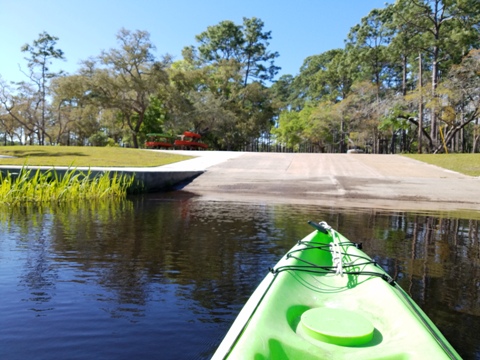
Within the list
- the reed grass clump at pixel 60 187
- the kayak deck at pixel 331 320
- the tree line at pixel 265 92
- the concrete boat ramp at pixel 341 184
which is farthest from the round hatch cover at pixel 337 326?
the tree line at pixel 265 92

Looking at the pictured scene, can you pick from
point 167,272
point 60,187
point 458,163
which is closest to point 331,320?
point 167,272

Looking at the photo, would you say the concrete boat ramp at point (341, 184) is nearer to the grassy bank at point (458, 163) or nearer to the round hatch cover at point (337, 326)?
the grassy bank at point (458, 163)

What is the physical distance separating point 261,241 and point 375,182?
10.5 meters

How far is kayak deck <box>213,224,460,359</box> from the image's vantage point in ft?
7.70

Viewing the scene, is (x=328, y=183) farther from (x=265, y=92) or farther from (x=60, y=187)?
(x=265, y=92)

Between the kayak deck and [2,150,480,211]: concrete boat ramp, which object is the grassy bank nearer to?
[2,150,480,211]: concrete boat ramp

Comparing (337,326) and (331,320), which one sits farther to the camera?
(331,320)

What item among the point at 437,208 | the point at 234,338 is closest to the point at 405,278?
the point at 234,338

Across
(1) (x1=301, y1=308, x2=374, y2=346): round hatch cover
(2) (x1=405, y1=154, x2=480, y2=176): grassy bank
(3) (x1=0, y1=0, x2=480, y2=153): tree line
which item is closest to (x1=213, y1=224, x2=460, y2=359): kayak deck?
(1) (x1=301, y1=308, x2=374, y2=346): round hatch cover

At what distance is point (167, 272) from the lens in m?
5.33

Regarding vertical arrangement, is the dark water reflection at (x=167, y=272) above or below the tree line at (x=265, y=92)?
below

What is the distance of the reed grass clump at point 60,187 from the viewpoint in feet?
35.4

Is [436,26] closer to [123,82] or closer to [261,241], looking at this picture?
[123,82]

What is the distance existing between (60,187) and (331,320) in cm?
1032
